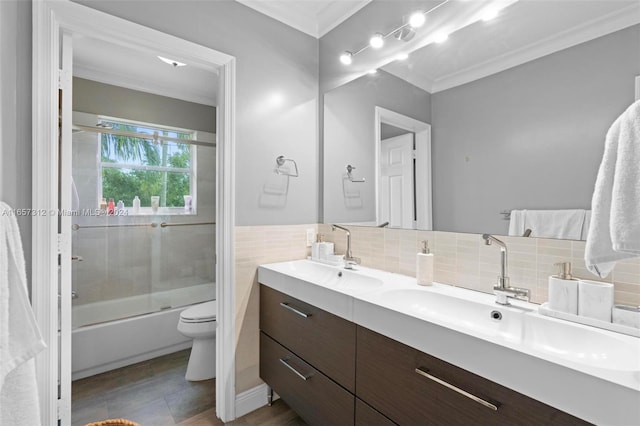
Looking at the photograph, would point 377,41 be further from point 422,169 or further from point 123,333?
point 123,333

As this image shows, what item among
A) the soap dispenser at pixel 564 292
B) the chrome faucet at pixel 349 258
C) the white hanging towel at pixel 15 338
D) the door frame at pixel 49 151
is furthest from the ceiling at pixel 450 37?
the white hanging towel at pixel 15 338

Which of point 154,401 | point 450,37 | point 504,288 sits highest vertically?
point 450,37

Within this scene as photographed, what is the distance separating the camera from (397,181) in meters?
1.69

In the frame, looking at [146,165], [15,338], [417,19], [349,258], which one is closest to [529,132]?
[417,19]

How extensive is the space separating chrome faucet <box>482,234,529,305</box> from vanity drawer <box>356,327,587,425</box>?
41 centimetres

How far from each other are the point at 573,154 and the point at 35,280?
7.09 feet

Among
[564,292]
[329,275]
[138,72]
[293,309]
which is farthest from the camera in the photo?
[138,72]

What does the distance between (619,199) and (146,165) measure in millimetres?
3277

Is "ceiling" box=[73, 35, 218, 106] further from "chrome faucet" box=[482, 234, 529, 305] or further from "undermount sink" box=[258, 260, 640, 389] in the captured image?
"chrome faucet" box=[482, 234, 529, 305]

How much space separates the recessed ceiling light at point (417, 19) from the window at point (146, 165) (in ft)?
7.77

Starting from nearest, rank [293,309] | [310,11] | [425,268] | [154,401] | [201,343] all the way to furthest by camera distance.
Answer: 1. [425,268]
2. [293,309]
3. [154,401]
4. [310,11]
5. [201,343]

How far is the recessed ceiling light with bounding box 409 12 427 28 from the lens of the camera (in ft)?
5.07

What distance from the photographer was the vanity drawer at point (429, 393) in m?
0.77

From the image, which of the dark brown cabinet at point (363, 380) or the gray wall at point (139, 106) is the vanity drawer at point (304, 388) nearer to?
the dark brown cabinet at point (363, 380)
